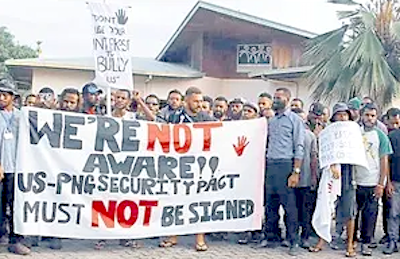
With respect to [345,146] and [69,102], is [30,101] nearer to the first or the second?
[69,102]

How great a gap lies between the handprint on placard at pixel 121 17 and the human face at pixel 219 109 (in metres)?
1.81

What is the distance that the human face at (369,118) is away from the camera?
820cm

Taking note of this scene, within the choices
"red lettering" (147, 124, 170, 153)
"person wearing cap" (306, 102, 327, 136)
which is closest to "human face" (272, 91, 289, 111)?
"person wearing cap" (306, 102, 327, 136)

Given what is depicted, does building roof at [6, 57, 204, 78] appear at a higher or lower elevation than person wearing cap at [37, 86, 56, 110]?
higher

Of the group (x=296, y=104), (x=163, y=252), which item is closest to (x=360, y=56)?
(x=296, y=104)

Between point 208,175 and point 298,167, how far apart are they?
3.56ft

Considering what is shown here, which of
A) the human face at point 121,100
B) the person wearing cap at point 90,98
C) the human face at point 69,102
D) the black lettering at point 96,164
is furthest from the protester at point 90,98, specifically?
the black lettering at point 96,164

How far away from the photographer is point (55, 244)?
310 inches

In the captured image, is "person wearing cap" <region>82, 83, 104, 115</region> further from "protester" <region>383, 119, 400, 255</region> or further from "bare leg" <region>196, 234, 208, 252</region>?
"protester" <region>383, 119, 400, 255</region>

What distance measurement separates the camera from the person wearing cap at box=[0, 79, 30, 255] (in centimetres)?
739

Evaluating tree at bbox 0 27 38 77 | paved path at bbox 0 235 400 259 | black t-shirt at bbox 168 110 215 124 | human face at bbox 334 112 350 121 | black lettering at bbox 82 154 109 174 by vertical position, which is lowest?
paved path at bbox 0 235 400 259

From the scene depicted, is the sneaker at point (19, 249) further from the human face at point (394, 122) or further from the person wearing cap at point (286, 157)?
the human face at point (394, 122)

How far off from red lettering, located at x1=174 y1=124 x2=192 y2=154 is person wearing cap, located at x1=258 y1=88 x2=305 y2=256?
0.99m

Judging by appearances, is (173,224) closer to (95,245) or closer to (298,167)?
(95,245)
